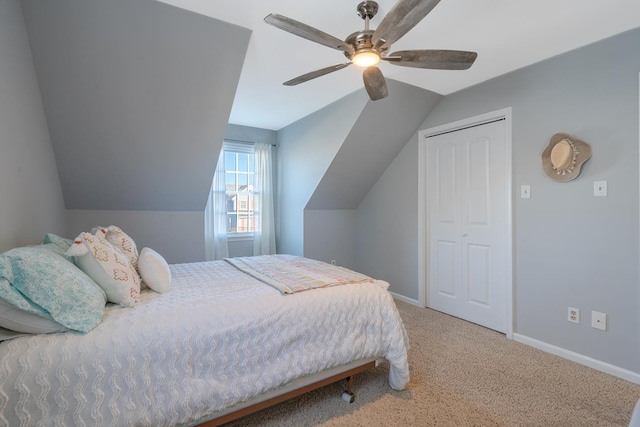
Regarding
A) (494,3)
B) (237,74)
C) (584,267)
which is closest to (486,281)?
(584,267)

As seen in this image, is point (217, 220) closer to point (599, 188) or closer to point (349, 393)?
point (349, 393)

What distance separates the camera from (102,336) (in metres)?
1.23

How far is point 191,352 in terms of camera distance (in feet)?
4.43

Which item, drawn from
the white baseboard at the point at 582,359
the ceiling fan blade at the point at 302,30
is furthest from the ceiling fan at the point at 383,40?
the white baseboard at the point at 582,359

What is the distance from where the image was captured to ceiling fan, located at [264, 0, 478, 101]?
54.3 inches

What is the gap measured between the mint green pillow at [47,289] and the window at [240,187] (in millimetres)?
3057

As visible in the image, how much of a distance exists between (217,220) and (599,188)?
12.9ft

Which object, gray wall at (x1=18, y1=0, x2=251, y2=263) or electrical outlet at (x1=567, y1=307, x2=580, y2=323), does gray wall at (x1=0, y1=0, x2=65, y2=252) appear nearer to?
gray wall at (x1=18, y1=0, x2=251, y2=263)

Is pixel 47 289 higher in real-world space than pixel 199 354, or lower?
higher

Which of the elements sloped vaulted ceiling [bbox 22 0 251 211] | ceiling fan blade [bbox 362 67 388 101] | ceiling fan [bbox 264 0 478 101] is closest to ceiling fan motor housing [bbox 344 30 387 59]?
ceiling fan [bbox 264 0 478 101]

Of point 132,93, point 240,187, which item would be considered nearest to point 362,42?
point 132,93

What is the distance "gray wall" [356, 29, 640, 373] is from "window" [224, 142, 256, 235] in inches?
118

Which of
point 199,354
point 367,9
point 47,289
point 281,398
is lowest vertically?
point 281,398

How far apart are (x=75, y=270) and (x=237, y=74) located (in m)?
1.82
